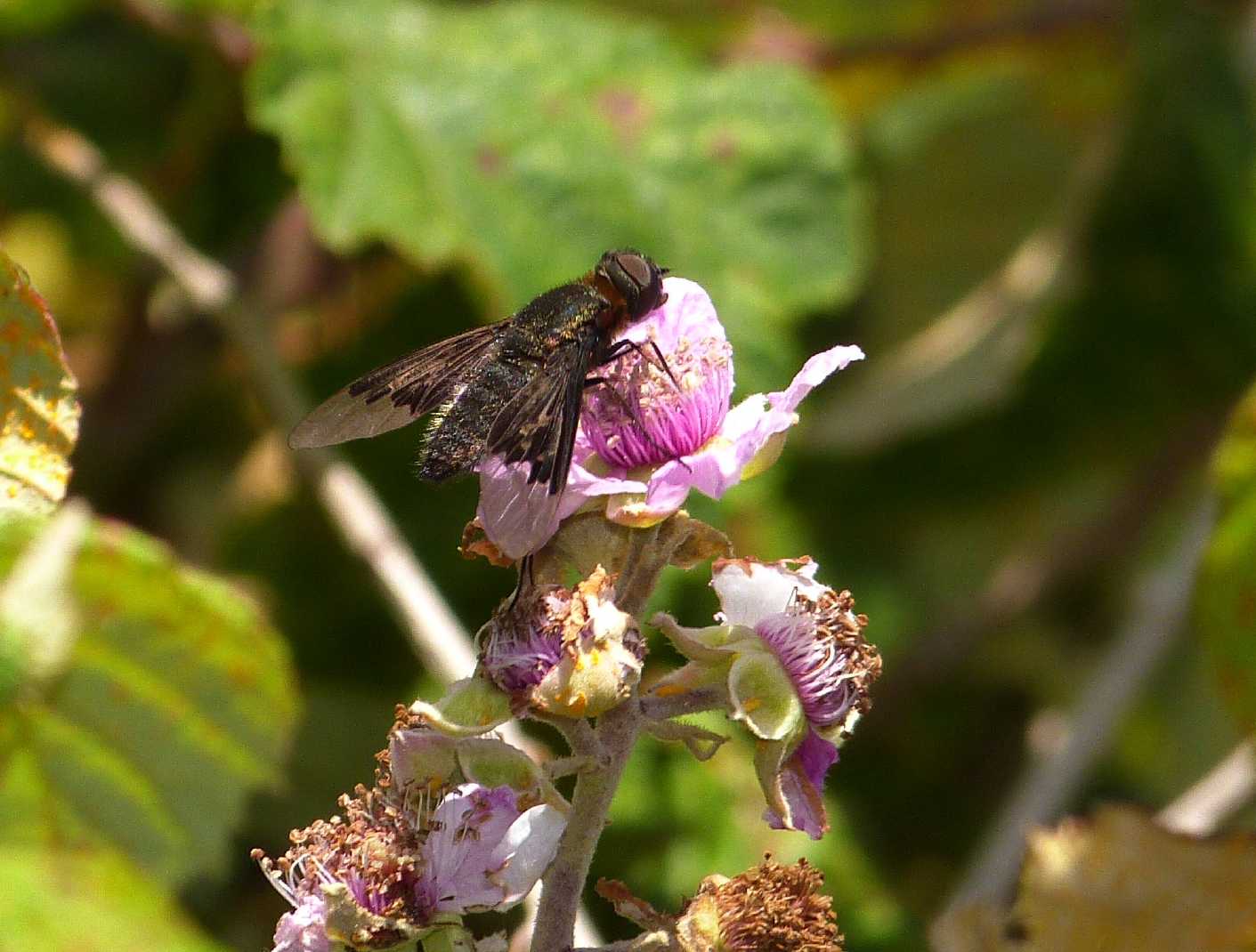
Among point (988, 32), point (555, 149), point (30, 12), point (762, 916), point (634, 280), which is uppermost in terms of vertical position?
point (988, 32)

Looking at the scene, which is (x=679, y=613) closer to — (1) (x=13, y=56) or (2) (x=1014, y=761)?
(2) (x=1014, y=761)

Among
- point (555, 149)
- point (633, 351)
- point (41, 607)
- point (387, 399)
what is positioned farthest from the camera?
point (555, 149)

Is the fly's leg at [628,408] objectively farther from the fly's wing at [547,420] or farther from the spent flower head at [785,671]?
the spent flower head at [785,671]

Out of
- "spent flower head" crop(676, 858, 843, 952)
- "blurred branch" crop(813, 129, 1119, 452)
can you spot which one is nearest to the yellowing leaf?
"spent flower head" crop(676, 858, 843, 952)

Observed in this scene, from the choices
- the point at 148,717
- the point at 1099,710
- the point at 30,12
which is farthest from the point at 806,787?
A: the point at 30,12

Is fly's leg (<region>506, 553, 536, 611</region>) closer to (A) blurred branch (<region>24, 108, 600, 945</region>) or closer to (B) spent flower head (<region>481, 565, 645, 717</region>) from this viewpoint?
(B) spent flower head (<region>481, 565, 645, 717</region>)

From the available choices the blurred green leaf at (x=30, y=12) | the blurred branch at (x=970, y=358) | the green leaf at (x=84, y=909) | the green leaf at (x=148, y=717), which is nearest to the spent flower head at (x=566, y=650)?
the green leaf at (x=84, y=909)

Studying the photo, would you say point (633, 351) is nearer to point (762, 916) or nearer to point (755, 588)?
point (755, 588)
